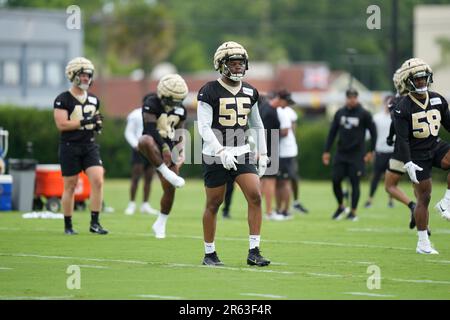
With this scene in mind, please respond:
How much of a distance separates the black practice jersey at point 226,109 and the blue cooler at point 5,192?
10099mm

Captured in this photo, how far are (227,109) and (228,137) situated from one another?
0.32m

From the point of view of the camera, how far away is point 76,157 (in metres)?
16.3

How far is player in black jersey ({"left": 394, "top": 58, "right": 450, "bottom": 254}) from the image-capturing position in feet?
45.5

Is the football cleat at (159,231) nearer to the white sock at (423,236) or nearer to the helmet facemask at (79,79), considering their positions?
the helmet facemask at (79,79)

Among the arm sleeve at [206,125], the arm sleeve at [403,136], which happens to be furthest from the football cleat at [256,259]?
the arm sleeve at [403,136]

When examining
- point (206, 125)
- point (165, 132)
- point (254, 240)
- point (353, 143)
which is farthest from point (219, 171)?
point (353, 143)

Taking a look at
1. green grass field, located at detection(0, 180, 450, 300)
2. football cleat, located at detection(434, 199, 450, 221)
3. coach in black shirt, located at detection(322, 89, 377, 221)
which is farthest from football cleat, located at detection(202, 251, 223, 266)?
coach in black shirt, located at detection(322, 89, 377, 221)

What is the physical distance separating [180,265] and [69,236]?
3978 millimetres

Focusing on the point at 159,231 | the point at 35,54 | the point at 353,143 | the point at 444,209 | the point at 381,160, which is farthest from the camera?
the point at 35,54

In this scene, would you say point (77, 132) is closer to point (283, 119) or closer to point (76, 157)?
point (76, 157)

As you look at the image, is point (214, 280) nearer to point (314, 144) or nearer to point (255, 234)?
point (255, 234)

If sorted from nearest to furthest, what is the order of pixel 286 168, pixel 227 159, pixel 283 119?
pixel 227 159, pixel 286 168, pixel 283 119

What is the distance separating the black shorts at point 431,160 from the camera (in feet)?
45.9
